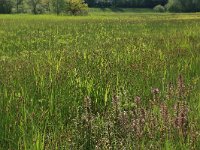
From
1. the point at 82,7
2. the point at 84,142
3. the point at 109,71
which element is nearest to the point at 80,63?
the point at 109,71

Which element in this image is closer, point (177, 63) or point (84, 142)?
point (84, 142)

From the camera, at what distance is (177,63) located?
8.21 m

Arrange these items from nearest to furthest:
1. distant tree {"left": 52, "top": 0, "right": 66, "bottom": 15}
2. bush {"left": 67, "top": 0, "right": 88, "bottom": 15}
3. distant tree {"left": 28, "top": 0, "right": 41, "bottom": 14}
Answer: bush {"left": 67, "top": 0, "right": 88, "bottom": 15}
distant tree {"left": 52, "top": 0, "right": 66, "bottom": 15}
distant tree {"left": 28, "top": 0, "right": 41, "bottom": 14}

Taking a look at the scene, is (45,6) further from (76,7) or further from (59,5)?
(76,7)

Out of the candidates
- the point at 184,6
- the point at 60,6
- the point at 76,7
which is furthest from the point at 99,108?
the point at 184,6

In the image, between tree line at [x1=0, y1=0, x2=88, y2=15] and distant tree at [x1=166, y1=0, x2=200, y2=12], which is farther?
distant tree at [x1=166, y1=0, x2=200, y2=12]

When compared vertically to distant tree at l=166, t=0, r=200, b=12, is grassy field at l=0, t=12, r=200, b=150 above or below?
below

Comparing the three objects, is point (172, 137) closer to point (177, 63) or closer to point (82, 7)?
point (177, 63)

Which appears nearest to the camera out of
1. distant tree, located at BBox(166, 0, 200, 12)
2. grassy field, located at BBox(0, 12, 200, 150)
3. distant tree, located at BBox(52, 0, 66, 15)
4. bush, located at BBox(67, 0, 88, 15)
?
grassy field, located at BBox(0, 12, 200, 150)

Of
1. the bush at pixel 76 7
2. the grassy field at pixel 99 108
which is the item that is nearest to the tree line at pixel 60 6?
the bush at pixel 76 7

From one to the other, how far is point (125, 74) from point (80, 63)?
1.15 metres

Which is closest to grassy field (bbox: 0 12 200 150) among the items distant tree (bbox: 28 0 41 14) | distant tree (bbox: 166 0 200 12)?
distant tree (bbox: 166 0 200 12)

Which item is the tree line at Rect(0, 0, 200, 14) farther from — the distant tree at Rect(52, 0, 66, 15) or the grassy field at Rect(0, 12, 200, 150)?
the grassy field at Rect(0, 12, 200, 150)

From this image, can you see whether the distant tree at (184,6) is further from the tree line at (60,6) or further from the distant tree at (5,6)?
the distant tree at (5,6)
